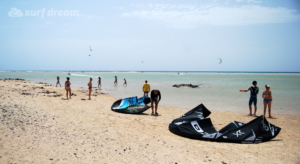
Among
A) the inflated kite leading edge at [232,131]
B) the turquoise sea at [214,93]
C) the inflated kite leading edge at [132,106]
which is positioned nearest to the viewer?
the inflated kite leading edge at [232,131]

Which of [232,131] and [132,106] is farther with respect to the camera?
[132,106]

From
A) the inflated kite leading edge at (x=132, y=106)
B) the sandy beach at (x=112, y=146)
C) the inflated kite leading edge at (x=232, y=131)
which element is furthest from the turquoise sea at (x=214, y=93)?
the sandy beach at (x=112, y=146)

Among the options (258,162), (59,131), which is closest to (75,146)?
(59,131)

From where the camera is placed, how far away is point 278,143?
19.7ft

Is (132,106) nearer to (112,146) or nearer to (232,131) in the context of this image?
(112,146)

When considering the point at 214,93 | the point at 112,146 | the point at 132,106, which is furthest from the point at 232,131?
the point at 214,93

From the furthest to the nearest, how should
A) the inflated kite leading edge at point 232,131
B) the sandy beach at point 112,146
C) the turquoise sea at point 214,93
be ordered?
the turquoise sea at point 214,93, the inflated kite leading edge at point 232,131, the sandy beach at point 112,146

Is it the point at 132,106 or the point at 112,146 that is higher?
the point at 132,106

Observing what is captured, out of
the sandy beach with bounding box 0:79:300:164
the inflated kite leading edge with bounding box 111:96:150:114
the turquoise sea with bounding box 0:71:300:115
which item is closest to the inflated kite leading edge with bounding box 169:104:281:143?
the sandy beach with bounding box 0:79:300:164

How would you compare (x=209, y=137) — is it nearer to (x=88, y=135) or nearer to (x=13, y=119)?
(x=88, y=135)

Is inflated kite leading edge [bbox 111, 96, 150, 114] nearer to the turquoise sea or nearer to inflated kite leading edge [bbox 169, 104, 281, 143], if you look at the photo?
inflated kite leading edge [bbox 169, 104, 281, 143]

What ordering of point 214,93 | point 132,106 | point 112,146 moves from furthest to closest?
point 214,93 < point 132,106 < point 112,146

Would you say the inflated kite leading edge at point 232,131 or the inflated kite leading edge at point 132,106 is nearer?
the inflated kite leading edge at point 232,131

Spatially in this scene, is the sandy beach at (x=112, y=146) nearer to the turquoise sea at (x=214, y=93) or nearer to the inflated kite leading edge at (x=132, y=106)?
the inflated kite leading edge at (x=132, y=106)
